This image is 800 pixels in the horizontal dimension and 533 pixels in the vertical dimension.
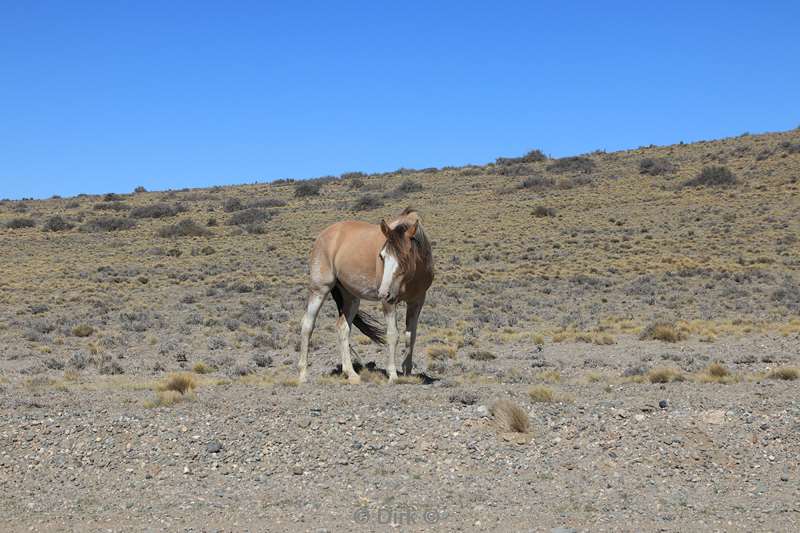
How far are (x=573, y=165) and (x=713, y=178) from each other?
15.6 m

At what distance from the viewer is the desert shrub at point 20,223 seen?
59.2 m

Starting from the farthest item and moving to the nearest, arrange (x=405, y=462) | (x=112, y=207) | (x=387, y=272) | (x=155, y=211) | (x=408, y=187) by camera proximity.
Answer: (x=112, y=207) → (x=408, y=187) → (x=155, y=211) → (x=387, y=272) → (x=405, y=462)

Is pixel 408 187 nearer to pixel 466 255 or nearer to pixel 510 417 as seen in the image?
pixel 466 255

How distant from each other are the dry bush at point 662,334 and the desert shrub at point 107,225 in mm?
45971

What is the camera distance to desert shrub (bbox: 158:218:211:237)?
53656 millimetres

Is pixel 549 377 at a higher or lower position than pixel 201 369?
lower

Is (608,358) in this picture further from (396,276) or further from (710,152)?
(710,152)

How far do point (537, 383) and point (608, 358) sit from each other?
456 cm

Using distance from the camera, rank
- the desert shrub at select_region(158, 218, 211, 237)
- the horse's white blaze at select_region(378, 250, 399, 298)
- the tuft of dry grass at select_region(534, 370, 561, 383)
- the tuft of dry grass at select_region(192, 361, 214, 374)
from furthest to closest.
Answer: the desert shrub at select_region(158, 218, 211, 237)
the tuft of dry grass at select_region(192, 361, 214, 374)
the tuft of dry grass at select_region(534, 370, 561, 383)
the horse's white blaze at select_region(378, 250, 399, 298)

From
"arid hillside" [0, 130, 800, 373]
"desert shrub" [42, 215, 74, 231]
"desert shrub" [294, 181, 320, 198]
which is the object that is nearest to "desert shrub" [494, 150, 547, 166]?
"arid hillside" [0, 130, 800, 373]

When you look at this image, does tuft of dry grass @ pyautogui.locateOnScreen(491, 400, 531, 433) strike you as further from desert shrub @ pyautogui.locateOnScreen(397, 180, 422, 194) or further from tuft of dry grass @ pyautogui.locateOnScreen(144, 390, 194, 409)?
desert shrub @ pyautogui.locateOnScreen(397, 180, 422, 194)

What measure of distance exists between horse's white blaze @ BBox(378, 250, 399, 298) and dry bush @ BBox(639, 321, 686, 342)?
10.1 meters

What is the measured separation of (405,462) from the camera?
8.34 metres

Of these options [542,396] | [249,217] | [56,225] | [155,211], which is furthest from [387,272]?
[155,211]
